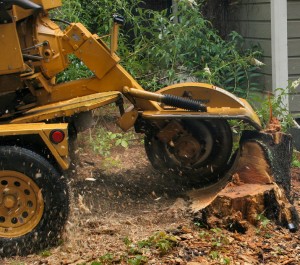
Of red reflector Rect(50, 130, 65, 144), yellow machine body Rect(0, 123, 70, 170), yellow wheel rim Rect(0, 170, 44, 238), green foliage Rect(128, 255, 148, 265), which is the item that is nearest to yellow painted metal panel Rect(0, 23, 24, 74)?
yellow machine body Rect(0, 123, 70, 170)

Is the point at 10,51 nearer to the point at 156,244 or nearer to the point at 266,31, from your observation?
the point at 156,244

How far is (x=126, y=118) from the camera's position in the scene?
7340 mm

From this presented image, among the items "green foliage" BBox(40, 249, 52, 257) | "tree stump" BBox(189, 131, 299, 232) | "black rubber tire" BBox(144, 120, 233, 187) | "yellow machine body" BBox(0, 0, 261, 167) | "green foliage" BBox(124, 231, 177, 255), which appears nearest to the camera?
"green foliage" BBox(124, 231, 177, 255)

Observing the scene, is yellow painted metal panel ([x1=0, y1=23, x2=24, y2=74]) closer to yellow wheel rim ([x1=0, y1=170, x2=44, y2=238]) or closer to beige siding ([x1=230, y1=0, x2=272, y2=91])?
yellow wheel rim ([x1=0, y1=170, x2=44, y2=238])

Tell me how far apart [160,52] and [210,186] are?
2979 mm

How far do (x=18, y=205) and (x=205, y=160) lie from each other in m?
2.25

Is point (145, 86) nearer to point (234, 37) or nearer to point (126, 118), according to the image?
point (234, 37)

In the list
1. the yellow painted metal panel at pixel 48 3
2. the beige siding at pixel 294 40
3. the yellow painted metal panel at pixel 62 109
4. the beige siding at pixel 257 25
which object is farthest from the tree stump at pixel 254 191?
the beige siding at pixel 294 40

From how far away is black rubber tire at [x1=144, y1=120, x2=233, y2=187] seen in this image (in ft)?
25.2

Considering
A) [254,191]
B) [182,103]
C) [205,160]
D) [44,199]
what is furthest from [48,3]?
[254,191]

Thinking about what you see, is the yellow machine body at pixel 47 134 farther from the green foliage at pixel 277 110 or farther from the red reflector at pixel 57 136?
the green foliage at pixel 277 110

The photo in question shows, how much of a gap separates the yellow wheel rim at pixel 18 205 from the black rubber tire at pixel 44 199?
50 mm

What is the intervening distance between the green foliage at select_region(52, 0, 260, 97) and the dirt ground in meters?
2.41

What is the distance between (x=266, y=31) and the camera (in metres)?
10.4
